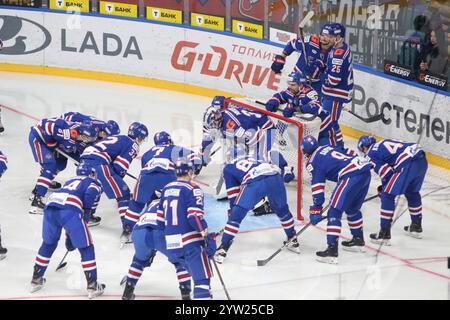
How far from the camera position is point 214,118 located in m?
10.1

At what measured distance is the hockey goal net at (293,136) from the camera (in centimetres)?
990

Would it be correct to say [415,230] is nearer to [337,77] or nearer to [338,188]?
[338,188]

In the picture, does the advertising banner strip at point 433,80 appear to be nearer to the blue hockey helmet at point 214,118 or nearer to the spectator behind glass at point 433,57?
the spectator behind glass at point 433,57

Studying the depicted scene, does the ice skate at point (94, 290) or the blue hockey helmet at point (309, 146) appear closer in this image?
the ice skate at point (94, 290)

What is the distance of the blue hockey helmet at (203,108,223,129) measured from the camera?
33.1 feet

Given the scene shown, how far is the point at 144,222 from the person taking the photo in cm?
747

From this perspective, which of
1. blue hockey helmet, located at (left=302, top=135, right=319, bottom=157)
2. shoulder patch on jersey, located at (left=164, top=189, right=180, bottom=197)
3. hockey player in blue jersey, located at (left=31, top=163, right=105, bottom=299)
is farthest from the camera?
blue hockey helmet, located at (left=302, top=135, right=319, bottom=157)

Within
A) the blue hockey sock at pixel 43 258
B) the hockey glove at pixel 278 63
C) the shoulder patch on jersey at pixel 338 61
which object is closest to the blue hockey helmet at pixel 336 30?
the shoulder patch on jersey at pixel 338 61

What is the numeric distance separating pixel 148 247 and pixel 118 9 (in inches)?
320

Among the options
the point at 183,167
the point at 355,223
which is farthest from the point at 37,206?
the point at 355,223

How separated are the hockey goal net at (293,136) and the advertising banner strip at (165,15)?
438 centimetres

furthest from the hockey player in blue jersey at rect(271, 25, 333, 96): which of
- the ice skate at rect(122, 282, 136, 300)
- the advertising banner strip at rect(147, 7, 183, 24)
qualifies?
the ice skate at rect(122, 282, 136, 300)

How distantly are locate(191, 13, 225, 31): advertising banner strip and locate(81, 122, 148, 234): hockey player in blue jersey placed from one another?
507cm

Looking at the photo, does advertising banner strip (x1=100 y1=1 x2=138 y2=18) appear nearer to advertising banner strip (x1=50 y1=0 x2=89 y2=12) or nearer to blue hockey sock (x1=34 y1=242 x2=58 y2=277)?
advertising banner strip (x1=50 y1=0 x2=89 y2=12)
